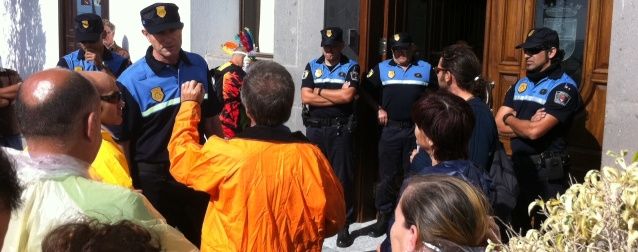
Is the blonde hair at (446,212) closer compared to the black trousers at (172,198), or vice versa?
the blonde hair at (446,212)

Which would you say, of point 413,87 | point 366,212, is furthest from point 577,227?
point 366,212

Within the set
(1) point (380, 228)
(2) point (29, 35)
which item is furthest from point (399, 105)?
(2) point (29, 35)

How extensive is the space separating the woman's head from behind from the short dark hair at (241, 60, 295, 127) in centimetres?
113

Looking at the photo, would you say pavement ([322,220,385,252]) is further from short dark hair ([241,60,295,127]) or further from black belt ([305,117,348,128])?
short dark hair ([241,60,295,127])

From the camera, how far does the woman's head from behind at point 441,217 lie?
2209 millimetres

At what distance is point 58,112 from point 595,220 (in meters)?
1.64

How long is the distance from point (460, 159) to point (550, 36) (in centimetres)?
203

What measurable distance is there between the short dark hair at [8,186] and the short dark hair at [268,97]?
149 centimetres

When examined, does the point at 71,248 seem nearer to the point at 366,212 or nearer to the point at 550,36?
the point at 550,36

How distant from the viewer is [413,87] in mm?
6652

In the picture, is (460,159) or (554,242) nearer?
(554,242)

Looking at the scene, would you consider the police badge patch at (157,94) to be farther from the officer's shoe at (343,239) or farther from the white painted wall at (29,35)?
the white painted wall at (29,35)

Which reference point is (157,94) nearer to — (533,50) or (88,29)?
(533,50)

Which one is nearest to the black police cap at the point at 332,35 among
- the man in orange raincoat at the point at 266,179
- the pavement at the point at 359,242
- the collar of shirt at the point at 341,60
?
the collar of shirt at the point at 341,60
